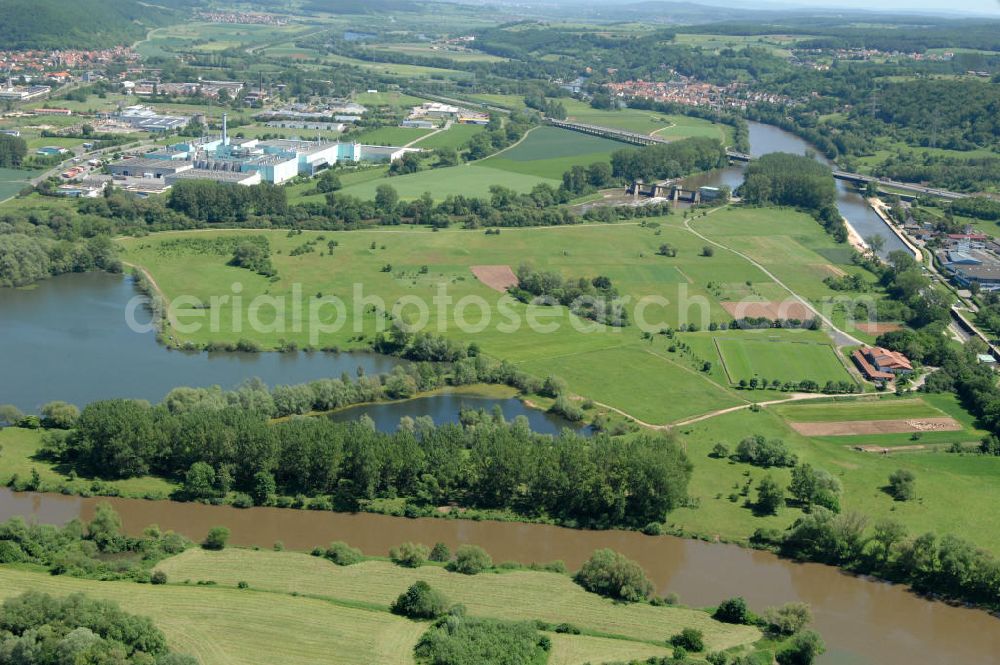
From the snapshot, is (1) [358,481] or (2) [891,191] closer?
(1) [358,481]

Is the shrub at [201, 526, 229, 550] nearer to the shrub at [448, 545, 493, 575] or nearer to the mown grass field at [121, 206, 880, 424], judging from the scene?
the shrub at [448, 545, 493, 575]

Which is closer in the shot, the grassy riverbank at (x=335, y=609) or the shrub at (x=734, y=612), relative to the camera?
the grassy riverbank at (x=335, y=609)

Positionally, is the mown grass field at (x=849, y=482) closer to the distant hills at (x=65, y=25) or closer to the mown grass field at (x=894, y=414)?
the mown grass field at (x=894, y=414)

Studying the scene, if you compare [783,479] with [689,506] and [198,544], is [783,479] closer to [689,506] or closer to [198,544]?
[689,506]

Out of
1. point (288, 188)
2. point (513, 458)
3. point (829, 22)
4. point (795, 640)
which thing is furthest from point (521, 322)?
point (829, 22)


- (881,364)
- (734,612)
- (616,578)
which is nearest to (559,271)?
(881,364)

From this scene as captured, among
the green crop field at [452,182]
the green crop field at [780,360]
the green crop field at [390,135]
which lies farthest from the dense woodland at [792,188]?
the green crop field at [390,135]
